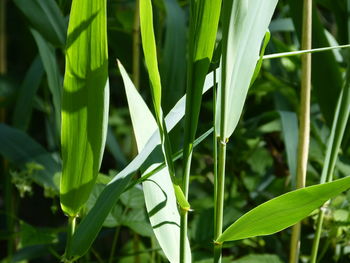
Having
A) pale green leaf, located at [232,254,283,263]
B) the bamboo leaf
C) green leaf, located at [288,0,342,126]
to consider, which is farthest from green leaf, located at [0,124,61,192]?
green leaf, located at [288,0,342,126]

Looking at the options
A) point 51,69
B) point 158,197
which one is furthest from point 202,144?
point 158,197

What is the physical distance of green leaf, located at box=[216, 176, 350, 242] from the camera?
580 millimetres

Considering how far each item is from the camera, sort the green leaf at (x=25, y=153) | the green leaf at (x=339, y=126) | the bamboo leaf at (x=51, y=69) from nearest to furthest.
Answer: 1. the green leaf at (x=339, y=126)
2. the bamboo leaf at (x=51, y=69)
3. the green leaf at (x=25, y=153)

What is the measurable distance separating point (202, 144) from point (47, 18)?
0.40 metres

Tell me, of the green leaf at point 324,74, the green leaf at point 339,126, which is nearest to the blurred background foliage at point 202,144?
the green leaf at point 324,74

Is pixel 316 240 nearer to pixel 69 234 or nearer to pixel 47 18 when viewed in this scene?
pixel 69 234

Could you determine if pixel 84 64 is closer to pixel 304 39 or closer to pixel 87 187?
pixel 87 187

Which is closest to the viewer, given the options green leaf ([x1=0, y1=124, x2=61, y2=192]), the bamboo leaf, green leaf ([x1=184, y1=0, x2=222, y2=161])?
green leaf ([x1=184, y1=0, x2=222, y2=161])

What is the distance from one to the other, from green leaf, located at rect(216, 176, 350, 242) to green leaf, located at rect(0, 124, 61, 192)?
1.57 feet

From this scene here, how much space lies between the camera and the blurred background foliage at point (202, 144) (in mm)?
886

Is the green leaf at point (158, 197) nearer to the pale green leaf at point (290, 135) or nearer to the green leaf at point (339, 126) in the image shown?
the green leaf at point (339, 126)

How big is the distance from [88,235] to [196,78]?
179mm

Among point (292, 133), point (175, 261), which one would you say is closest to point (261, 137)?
point (292, 133)

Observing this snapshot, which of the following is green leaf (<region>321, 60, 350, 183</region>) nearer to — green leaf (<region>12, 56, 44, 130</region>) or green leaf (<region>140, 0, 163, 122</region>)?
green leaf (<region>140, 0, 163, 122</region>)
